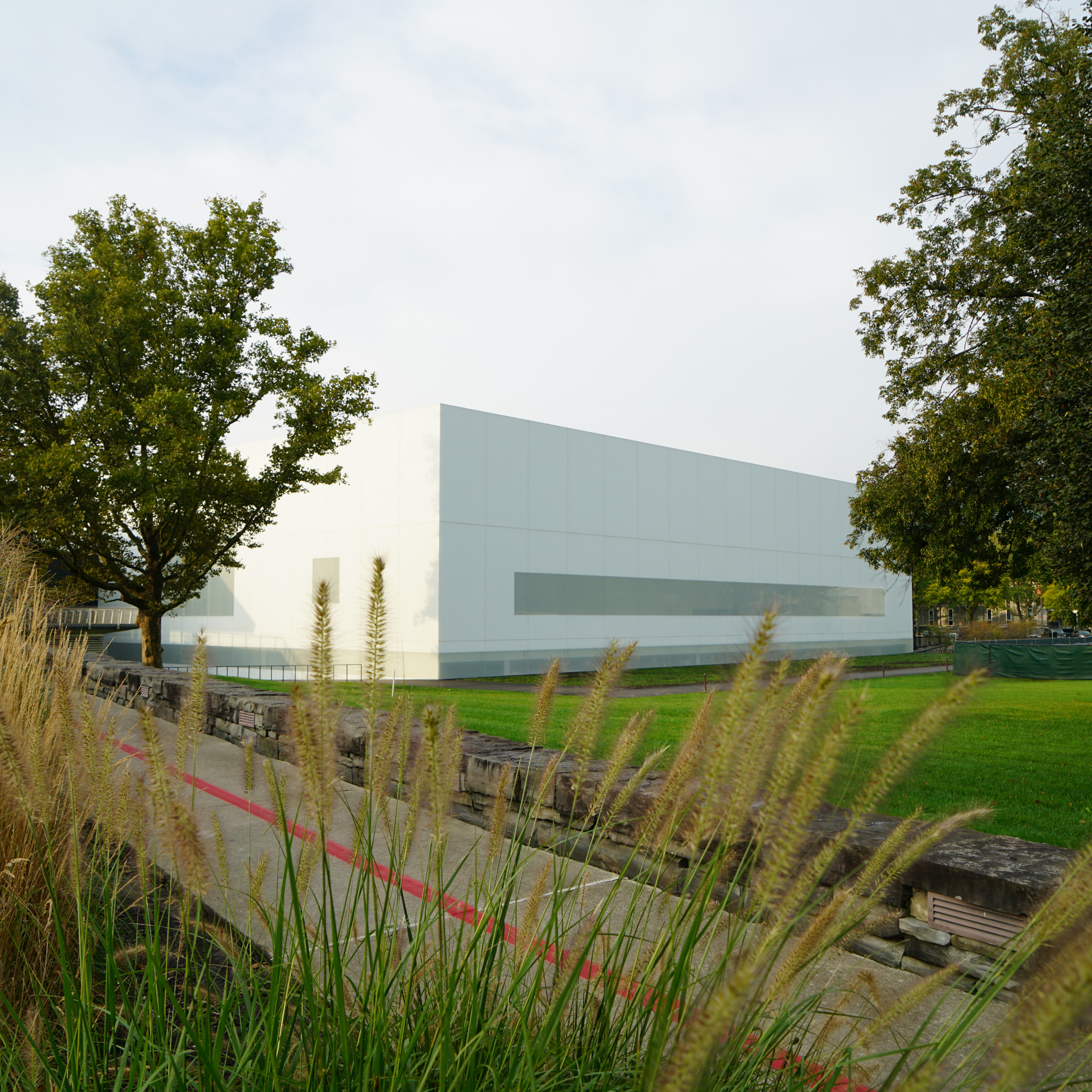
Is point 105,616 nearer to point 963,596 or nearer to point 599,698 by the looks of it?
point 599,698

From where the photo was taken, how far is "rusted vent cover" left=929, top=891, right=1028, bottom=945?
2965 mm

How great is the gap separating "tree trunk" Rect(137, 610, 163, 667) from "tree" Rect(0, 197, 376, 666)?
0.22ft

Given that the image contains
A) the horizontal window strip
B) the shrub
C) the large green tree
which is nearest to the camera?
the shrub

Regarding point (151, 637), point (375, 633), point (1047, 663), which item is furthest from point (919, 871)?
Result: point (1047, 663)

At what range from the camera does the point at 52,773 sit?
298 centimetres

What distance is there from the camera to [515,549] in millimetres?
27312

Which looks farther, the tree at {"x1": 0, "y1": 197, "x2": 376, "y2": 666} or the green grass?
the green grass

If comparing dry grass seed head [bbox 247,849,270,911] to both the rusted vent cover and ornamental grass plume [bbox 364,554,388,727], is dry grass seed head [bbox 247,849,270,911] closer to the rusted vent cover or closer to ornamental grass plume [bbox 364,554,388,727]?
ornamental grass plume [bbox 364,554,388,727]

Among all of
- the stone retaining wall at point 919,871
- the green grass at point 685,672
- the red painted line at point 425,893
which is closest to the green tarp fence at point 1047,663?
the green grass at point 685,672

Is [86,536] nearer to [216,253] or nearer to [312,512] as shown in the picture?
[216,253]

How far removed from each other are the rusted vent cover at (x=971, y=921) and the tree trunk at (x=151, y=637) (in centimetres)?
1764

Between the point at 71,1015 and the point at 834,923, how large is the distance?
1495 mm

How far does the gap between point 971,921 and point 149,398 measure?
15.6 meters

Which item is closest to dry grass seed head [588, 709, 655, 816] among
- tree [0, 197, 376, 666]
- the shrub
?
the shrub
